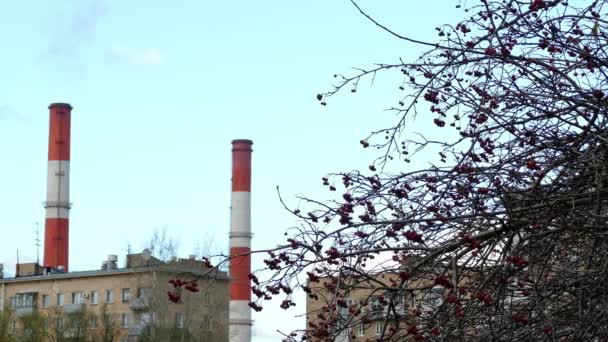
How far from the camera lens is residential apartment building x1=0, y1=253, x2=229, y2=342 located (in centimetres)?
5391

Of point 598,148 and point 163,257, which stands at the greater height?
point 163,257

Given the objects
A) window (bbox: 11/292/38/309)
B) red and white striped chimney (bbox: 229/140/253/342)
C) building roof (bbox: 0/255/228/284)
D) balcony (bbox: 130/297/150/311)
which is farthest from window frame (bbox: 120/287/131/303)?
red and white striped chimney (bbox: 229/140/253/342)

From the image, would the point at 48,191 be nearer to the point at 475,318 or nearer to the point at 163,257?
the point at 163,257

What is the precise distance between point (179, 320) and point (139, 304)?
604 centimetres

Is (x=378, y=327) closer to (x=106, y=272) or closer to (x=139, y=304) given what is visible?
(x=139, y=304)

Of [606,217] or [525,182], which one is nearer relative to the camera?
[606,217]

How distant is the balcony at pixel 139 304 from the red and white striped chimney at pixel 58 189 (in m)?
4.73

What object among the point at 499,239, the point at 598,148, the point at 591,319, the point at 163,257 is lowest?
the point at 591,319

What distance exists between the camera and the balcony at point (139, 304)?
58844 mm

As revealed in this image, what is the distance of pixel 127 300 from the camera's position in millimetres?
64438

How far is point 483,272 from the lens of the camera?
648cm

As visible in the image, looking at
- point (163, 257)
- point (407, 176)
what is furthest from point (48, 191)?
point (407, 176)

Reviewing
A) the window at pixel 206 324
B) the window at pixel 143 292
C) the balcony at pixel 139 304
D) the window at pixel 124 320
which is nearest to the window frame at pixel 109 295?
the window at pixel 124 320

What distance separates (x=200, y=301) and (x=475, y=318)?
50740mm
